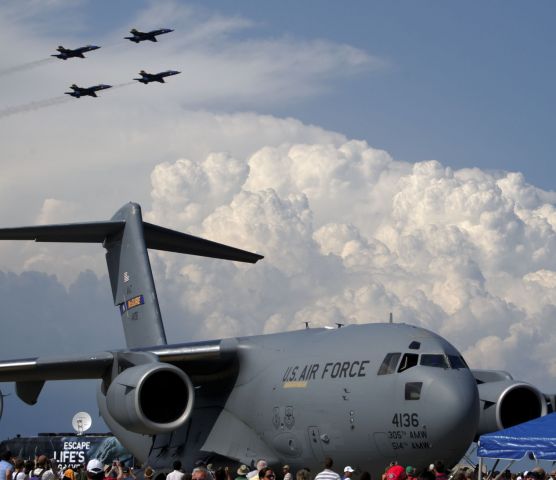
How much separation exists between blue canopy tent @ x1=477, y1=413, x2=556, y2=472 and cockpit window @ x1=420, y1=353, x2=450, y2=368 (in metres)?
2.43

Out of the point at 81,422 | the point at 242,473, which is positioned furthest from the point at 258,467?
the point at 81,422

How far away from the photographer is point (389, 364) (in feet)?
57.1

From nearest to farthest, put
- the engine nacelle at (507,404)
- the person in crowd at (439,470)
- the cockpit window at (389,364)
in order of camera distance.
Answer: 1. the person in crowd at (439,470)
2. the cockpit window at (389,364)
3. the engine nacelle at (507,404)

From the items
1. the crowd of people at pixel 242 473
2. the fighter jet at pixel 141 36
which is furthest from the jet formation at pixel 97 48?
the crowd of people at pixel 242 473

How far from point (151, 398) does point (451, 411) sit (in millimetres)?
6323

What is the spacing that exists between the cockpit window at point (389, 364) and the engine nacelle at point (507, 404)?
3.23m

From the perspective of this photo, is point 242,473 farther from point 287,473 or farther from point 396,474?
point 396,474

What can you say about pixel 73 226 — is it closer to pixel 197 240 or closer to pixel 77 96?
pixel 197 240

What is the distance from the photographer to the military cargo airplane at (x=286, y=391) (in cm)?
1684

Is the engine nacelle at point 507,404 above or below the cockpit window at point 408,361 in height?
below

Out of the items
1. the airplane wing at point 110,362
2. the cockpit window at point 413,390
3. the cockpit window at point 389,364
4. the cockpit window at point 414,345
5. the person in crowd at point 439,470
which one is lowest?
the airplane wing at point 110,362

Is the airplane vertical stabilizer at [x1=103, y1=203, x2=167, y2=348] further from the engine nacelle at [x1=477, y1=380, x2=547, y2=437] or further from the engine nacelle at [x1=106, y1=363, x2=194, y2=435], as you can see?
the engine nacelle at [x1=477, y1=380, x2=547, y2=437]

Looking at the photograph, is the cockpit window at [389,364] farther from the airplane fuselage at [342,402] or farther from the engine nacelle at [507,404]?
the engine nacelle at [507,404]

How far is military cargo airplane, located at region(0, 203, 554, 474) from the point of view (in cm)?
1684
